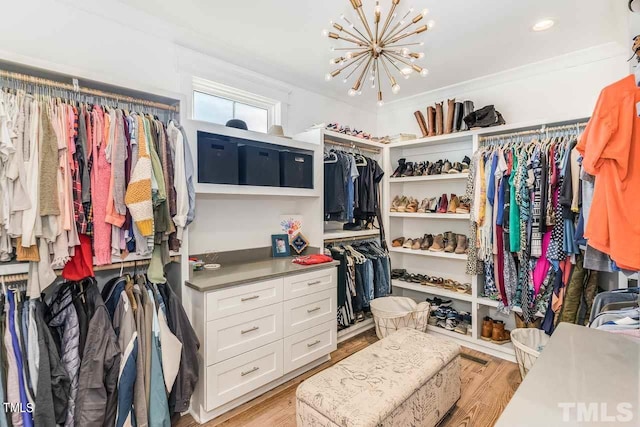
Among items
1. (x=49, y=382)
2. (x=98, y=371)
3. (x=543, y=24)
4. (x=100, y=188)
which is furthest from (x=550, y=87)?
(x=49, y=382)

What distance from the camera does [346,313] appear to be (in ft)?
10.2

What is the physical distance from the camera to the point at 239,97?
2857mm

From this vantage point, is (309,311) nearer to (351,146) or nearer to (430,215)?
(430,215)

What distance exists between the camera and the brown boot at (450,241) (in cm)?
324

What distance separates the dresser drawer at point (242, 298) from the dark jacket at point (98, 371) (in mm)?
525

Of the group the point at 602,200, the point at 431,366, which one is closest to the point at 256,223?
the point at 431,366

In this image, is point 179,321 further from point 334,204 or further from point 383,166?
point 383,166

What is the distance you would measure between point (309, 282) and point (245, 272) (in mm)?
531

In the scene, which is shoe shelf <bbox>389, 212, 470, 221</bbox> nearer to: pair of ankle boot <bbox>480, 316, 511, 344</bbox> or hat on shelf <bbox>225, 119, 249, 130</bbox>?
pair of ankle boot <bbox>480, 316, 511, 344</bbox>

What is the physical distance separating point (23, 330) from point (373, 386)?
173 cm

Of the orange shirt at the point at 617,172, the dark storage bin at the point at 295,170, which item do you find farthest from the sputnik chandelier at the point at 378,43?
the orange shirt at the point at 617,172

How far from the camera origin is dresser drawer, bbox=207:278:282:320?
2.00 metres

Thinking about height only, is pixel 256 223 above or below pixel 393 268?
above

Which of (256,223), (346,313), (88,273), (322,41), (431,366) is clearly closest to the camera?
(88,273)
